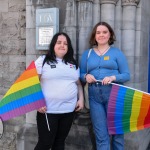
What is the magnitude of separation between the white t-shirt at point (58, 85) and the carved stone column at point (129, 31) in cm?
103

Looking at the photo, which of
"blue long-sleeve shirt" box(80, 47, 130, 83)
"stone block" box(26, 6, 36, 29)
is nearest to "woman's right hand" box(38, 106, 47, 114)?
"blue long-sleeve shirt" box(80, 47, 130, 83)

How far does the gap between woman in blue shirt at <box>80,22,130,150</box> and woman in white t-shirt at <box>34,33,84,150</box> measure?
172 mm

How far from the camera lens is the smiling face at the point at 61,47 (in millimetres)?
3100

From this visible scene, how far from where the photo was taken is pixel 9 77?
4.45 metres

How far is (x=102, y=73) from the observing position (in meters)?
3.17

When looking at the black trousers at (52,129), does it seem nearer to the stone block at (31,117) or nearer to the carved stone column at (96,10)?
the stone block at (31,117)

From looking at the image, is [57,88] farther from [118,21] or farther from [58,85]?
[118,21]

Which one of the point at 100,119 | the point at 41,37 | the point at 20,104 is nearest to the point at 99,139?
the point at 100,119

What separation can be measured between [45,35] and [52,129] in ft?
3.98

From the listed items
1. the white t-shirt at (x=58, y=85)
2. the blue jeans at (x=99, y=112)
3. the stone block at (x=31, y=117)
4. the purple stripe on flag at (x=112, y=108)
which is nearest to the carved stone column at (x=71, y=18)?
the white t-shirt at (x=58, y=85)

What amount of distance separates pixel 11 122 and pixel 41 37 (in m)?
1.53

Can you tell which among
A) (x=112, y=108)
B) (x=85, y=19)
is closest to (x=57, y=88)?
(x=112, y=108)

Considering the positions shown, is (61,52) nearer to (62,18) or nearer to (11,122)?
(62,18)

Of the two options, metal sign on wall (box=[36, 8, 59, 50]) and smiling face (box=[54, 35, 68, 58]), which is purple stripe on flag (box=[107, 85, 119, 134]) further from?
metal sign on wall (box=[36, 8, 59, 50])
